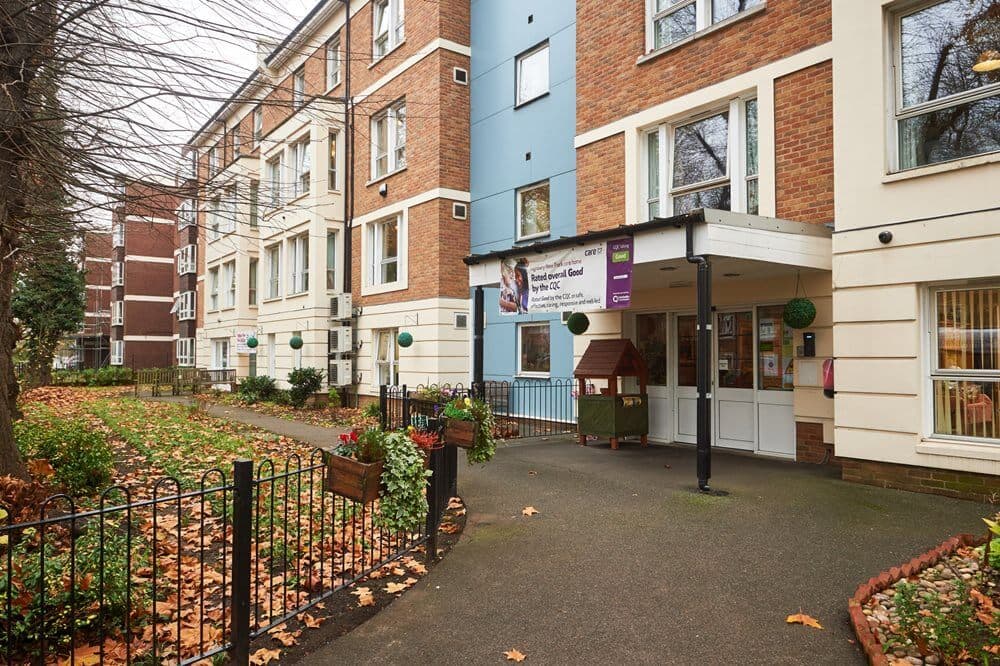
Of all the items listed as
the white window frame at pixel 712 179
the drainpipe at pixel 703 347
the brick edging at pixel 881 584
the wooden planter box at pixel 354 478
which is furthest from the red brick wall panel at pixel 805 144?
the wooden planter box at pixel 354 478

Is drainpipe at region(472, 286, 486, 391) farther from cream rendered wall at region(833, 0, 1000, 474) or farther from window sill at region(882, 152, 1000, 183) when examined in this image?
window sill at region(882, 152, 1000, 183)

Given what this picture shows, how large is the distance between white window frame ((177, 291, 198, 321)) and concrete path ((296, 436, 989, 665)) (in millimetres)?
27896

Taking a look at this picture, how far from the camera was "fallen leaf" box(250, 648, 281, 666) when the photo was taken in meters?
3.59

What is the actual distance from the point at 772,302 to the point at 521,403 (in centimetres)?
612

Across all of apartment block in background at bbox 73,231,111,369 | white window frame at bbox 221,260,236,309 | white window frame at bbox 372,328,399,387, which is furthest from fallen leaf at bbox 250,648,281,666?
apartment block in background at bbox 73,231,111,369

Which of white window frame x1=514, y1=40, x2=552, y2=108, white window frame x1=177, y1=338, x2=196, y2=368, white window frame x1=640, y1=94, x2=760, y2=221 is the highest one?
white window frame x1=514, y1=40, x2=552, y2=108

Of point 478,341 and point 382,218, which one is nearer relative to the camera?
point 478,341

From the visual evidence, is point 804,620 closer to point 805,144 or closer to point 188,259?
point 805,144

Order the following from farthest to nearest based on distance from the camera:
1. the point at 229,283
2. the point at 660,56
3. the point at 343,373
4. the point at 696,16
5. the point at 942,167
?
the point at 229,283 < the point at 343,373 < the point at 660,56 < the point at 696,16 < the point at 942,167

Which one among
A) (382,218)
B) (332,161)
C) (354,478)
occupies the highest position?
(332,161)

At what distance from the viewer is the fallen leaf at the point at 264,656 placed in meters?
3.59

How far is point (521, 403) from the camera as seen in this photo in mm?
13789

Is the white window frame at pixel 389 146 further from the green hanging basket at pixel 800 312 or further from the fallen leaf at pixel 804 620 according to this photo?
the fallen leaf at pixel 804 620

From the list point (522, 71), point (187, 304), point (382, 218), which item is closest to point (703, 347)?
point (522, 71)
